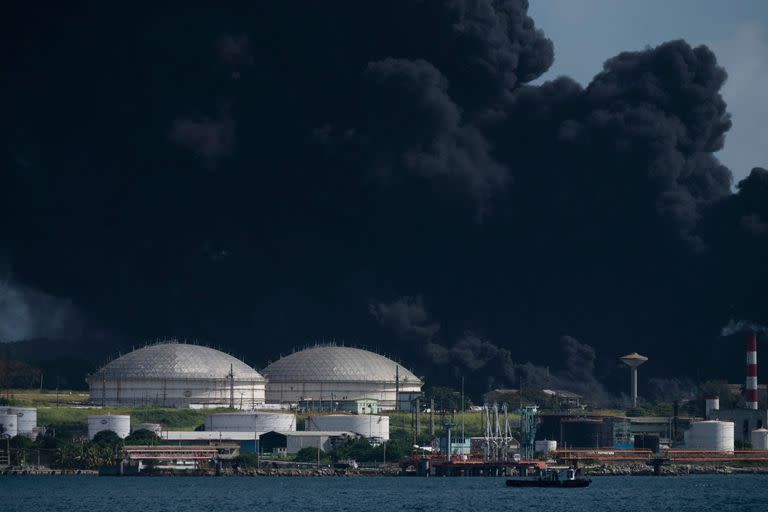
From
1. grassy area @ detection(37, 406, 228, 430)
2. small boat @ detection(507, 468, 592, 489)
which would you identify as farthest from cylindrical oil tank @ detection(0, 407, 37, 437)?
small boat @ detection(507, 468, 592, 489)

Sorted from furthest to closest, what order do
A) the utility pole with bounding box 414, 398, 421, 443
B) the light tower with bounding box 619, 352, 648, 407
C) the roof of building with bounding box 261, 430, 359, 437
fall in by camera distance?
the light tower with bounding box 619, 352, 648, 407 < the utility pole with bounding box 414, 398, 421, 443 < the roof of building with bounding box 261, 430, 359, 437

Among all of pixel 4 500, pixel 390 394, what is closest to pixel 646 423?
pixel 390 394

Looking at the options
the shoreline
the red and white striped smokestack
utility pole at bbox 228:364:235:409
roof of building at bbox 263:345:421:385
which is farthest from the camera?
roof of building at bbox 263:345:421:385

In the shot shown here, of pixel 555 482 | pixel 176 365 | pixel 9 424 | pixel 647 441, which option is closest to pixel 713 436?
pixel 647 441

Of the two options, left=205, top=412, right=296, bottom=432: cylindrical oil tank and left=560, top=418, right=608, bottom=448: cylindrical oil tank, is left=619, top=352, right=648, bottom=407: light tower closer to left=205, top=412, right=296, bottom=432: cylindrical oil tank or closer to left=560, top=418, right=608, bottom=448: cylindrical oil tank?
left=560, top=418, right=608, bottom=448: cylindrical oil tank

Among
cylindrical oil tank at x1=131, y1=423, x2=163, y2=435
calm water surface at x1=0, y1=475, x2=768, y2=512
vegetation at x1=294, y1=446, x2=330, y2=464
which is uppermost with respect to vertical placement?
cylindrical oil tank at x1=131, y1=423, x2=163, y2=435

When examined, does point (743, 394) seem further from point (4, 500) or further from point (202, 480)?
point (4, 500)

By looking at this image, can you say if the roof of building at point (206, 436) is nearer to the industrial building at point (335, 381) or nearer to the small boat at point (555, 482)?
the industrial building at point (335, 381)

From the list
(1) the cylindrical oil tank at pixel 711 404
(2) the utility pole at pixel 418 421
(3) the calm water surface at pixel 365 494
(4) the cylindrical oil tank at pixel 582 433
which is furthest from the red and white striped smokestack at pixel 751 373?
(2) the utility pole at pixel 418 421
